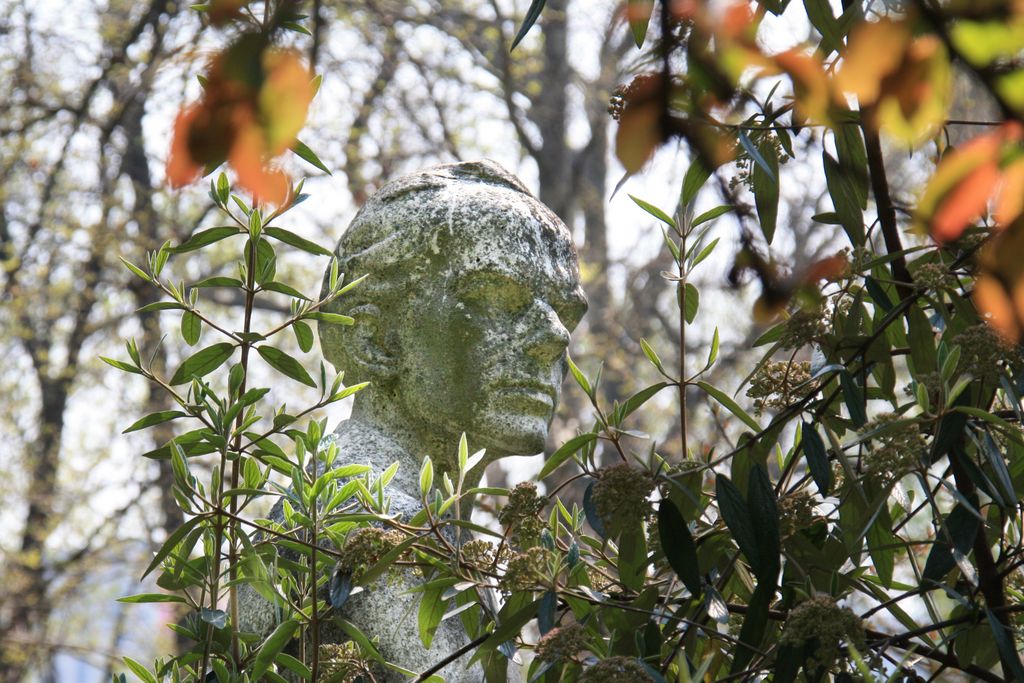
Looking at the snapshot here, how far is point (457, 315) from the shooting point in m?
2.49

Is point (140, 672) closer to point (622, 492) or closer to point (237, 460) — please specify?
point (237, 460)

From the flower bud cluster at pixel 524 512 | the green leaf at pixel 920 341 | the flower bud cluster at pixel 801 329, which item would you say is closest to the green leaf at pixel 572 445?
the flower bud cluster at pixel 524 512

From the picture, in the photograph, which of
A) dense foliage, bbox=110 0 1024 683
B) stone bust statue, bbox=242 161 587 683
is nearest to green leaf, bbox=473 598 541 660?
A: dense foliage, bbox=110 0 1024 683

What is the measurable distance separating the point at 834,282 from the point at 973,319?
0.71ft

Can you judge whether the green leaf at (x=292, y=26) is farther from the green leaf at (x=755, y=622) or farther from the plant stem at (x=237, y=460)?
the green leaf at (x=755, y=622)

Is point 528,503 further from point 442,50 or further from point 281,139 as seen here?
point 442,50

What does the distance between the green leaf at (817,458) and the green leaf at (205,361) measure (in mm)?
939

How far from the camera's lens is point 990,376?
179cm

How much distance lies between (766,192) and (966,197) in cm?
100

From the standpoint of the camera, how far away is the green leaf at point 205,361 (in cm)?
213

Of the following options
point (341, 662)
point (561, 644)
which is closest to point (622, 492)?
point (561, 644)

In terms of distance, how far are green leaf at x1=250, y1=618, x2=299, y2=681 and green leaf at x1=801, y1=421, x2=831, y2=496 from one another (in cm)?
78

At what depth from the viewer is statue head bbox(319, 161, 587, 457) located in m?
2.47

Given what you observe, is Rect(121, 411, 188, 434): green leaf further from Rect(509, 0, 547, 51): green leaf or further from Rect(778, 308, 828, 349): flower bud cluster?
Rect(778, 308, 828, 349): flower bud cluster
